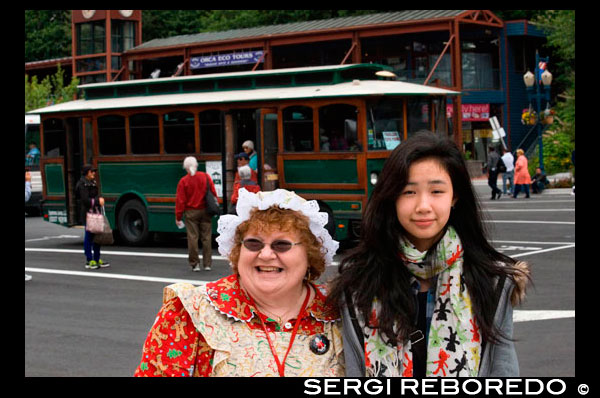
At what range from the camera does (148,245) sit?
18594mm

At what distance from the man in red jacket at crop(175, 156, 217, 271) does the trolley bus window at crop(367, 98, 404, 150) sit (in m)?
3.31

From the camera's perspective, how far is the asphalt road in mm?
8242

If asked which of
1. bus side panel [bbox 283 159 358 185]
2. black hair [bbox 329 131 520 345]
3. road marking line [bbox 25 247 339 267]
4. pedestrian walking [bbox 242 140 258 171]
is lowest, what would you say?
road marking line [bbox 25 247 339 267]

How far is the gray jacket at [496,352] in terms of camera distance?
310cm

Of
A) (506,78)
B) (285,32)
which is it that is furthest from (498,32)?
(285,32)

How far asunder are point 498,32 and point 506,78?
2.43 meters

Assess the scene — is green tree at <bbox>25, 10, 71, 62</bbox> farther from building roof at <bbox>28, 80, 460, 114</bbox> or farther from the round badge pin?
the round badge pin

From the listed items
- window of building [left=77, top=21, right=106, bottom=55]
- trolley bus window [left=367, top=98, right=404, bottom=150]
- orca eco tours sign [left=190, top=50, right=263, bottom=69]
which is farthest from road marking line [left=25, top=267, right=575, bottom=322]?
window of building [left=77, top=21, right=106, bottom=55]

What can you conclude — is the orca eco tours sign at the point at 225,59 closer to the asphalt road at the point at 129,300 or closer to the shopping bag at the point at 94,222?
the asphalt road at the point at 129,300

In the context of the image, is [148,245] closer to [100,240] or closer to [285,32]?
[100,240]

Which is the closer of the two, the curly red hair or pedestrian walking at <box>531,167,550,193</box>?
the curly red hair

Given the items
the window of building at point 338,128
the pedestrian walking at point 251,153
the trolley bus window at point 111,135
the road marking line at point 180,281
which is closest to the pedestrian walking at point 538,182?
the window of building at point 338,128

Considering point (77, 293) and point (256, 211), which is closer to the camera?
point (256, 211)

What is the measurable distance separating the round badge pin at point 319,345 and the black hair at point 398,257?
0.57 feet
